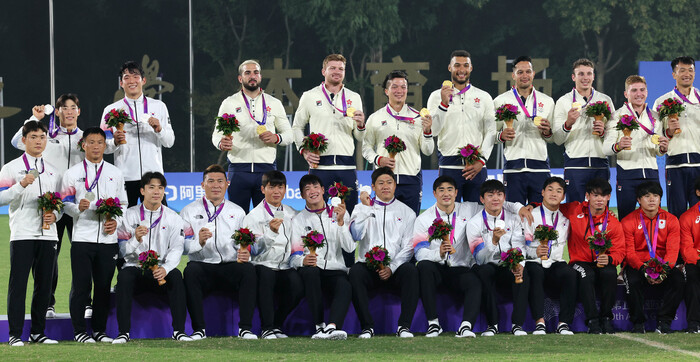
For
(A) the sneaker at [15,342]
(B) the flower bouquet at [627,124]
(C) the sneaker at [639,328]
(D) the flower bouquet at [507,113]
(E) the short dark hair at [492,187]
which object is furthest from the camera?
(D) the flower bouquet at [507,113]

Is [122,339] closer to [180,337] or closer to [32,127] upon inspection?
[180,337]

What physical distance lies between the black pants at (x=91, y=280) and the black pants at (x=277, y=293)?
1.37m

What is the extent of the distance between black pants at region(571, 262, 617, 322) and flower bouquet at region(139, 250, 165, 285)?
3923mm

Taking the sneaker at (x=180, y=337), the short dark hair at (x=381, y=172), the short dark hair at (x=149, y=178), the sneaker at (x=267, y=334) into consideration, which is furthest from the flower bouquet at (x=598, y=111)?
the sneaker at (x=180, y=337)

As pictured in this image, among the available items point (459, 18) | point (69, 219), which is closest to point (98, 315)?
point (69, 219)

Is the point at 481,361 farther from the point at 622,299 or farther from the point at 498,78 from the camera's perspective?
the point at 498,78

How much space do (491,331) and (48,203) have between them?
4180 mm

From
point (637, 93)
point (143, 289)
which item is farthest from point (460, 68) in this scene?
point (143, 289)

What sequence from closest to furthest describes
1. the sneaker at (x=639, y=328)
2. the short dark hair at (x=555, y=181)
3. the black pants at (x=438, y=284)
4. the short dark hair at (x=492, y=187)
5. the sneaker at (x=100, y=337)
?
the sneaker at (x=100, y=337), the black pants at (x=438, y=284), the sneaker at (x=639, y=328), the short dark hair at (x=492, y=187), the short dark hair at (x=555, y=181)

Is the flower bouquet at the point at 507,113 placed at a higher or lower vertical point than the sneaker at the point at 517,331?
higher

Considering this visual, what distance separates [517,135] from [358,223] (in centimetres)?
230

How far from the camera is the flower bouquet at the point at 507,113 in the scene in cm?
1049

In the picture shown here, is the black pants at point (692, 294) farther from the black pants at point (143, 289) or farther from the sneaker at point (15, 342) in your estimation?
the sneaker at point (15, 342)

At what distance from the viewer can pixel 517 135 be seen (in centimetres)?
1095
